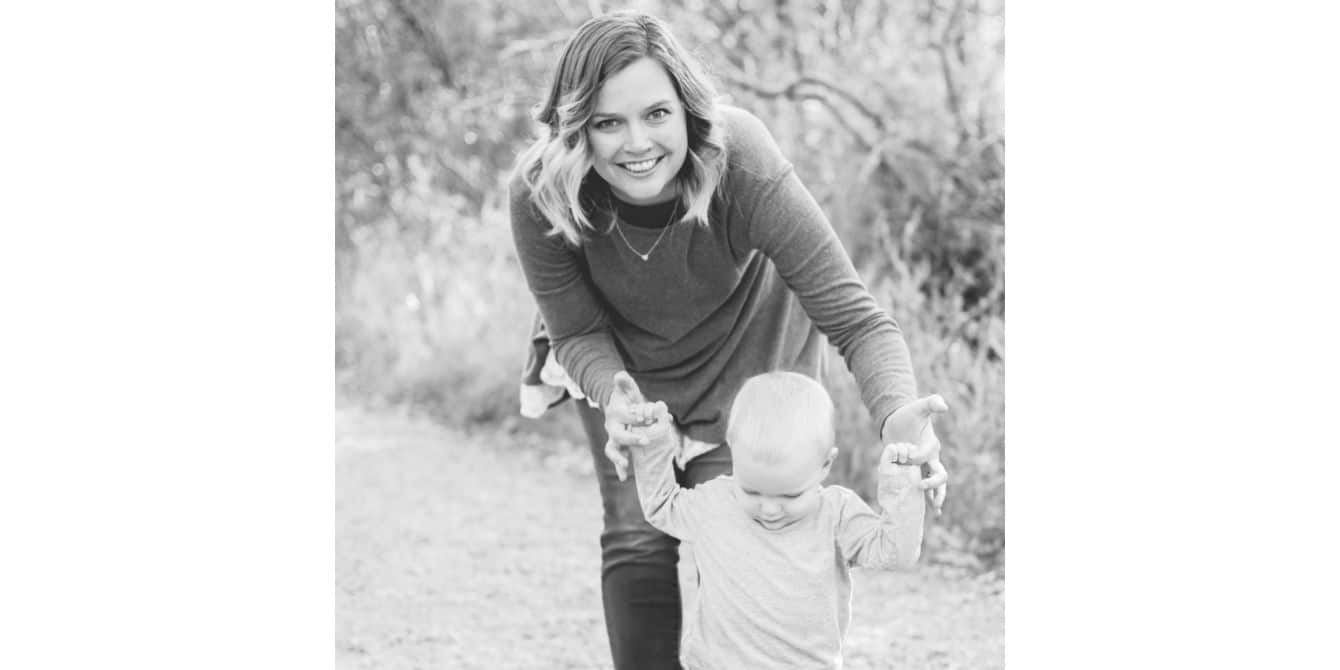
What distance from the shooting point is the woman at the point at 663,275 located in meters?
2.01

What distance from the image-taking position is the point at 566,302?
2242mm

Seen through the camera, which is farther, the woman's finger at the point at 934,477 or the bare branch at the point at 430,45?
the bare branch at the point at 430,45

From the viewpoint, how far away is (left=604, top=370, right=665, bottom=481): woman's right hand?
2.03 meters

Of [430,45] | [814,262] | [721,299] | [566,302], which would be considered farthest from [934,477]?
[430,45]

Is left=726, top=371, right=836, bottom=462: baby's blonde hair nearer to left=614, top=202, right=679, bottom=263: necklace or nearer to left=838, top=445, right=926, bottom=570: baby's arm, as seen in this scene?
left=838, top=445, right=926, bottom=570: baby's arm

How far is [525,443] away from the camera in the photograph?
4688 mm

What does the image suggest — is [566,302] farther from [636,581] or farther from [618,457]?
[636,581]

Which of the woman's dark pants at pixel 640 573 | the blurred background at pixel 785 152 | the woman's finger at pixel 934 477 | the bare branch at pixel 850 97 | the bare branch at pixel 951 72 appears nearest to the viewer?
the woman's finger at pixel 934 477

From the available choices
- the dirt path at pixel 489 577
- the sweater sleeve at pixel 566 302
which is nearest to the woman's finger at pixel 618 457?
the sweater sleeve at pixel 566 302

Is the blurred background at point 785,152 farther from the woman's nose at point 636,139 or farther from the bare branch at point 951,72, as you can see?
the woman's nose at point 636,139

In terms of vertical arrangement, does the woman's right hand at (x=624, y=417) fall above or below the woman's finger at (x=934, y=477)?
above

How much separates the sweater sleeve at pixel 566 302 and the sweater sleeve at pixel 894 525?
45 centimetres

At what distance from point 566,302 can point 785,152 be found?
6.64 feet
